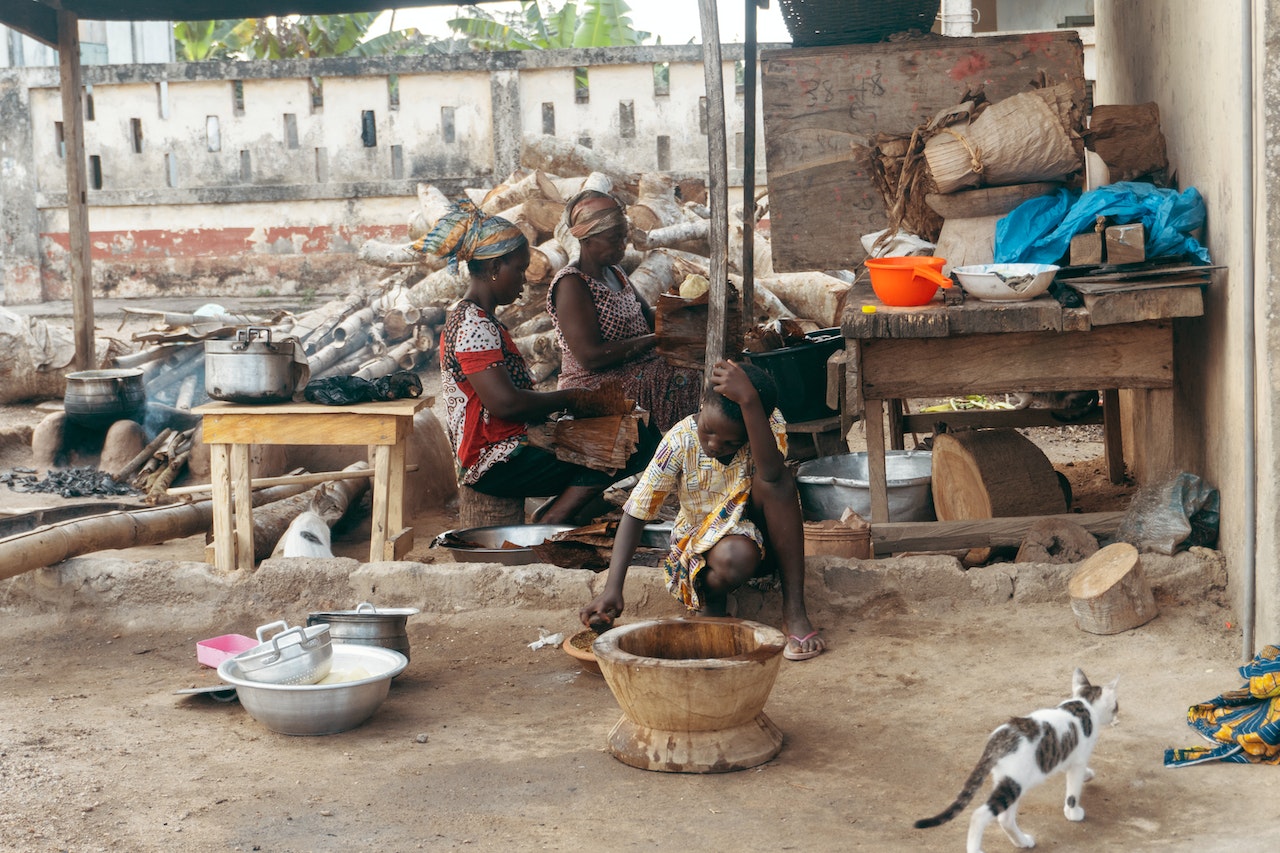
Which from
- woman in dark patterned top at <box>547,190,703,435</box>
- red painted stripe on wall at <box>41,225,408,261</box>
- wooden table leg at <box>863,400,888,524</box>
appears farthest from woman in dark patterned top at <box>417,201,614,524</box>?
red painted stripe on wall at <box>41,225,408,261</box>

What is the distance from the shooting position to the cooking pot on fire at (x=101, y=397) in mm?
8281

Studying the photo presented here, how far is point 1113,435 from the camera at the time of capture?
6.26m

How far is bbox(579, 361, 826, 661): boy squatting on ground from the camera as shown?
3.97 m

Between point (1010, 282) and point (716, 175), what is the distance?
1178mm

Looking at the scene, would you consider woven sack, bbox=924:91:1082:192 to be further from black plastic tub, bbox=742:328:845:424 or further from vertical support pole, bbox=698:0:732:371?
black plastic tub, bbox=742:328:845:424

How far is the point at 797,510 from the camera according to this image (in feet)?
13.7

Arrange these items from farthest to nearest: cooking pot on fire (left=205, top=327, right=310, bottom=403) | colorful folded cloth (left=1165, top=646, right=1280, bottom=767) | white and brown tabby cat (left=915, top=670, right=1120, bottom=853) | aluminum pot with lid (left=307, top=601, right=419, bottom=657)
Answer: cooking pot on fire (left=205, top=327, right=310, bottom=403) → aluminum pot with lid (left=307, top=601, right=419, bottom=657) → colorful folded cloth (left=1165, top=646, right=1280, bottom=767) → white and brown tabby cat (left=915, top=670, right=1120, bottom=853)

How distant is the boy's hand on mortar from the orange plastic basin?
0.78m

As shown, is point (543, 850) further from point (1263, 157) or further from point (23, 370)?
point (23, 370)

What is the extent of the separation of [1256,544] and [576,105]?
1195 cm

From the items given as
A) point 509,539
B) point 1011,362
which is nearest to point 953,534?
point 1011,362

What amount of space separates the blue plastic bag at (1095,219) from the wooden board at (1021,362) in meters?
0.30

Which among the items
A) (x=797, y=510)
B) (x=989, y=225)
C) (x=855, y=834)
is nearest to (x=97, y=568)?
(x=797, y=510)

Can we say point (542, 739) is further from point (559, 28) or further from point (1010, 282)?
point (559, 28)
